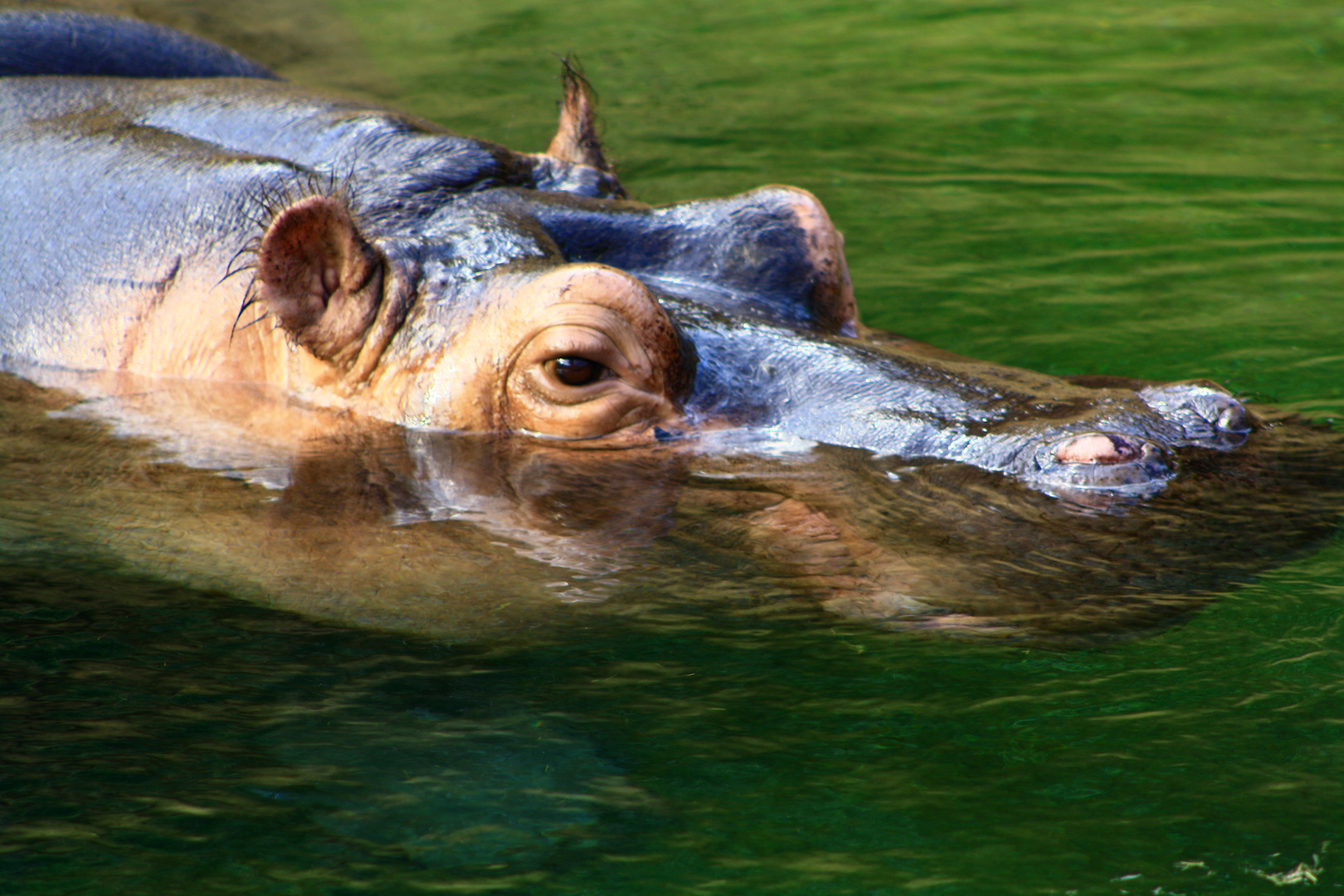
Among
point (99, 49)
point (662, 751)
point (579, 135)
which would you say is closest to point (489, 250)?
point (579, 135)

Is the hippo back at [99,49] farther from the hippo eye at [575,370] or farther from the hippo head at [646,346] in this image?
the hippo eye at [575,370]

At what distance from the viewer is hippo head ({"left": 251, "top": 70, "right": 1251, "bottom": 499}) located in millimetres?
3707

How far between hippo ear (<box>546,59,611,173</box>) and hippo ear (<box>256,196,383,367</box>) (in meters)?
1.21

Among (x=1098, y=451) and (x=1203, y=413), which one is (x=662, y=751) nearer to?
(x=1098, y=451)

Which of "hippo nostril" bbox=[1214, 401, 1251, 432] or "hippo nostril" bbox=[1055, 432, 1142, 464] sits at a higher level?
"hippo nostril" bbox=[1214, 401, 1251, 432]

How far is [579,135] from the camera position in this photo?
5.11 metres

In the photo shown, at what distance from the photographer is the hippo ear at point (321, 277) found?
153 inches

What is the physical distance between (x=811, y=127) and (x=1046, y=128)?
1.27 metres

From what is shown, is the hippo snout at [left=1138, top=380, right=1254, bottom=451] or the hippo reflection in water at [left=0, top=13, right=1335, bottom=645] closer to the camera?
the hippo reflection in water at [left=0, top=13, right=1335, bottom=645]

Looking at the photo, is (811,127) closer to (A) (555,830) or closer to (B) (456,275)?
(B) (456,275)

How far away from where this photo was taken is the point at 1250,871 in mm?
2664

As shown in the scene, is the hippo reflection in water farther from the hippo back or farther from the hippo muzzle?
the hippo back

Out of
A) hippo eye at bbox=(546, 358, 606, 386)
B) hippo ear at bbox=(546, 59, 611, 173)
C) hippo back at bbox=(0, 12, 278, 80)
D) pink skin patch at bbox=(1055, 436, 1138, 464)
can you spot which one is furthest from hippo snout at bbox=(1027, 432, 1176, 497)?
hippo back at bbox=(0, 12, 278, 80)

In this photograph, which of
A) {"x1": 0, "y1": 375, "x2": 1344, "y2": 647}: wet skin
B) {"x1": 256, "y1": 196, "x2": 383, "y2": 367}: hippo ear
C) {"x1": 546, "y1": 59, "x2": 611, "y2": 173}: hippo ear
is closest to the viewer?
{"x1": 0, "y1": 375, "x2": 1344, "y2": 647}: wet skin
